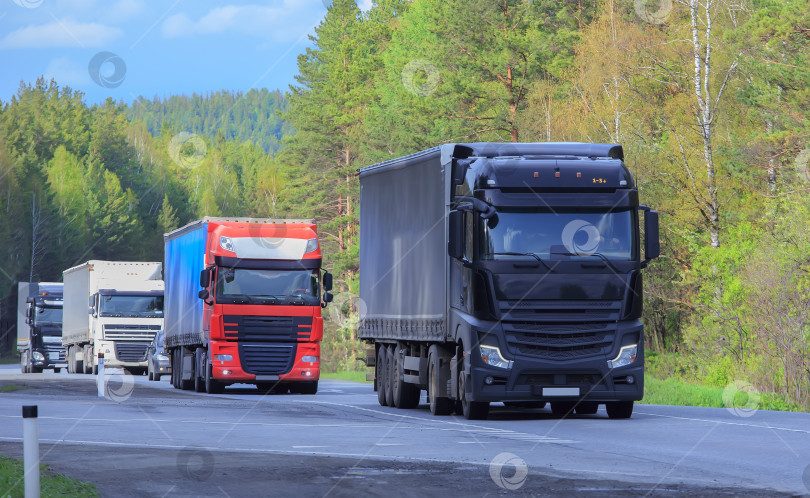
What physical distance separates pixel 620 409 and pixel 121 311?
31.6 m

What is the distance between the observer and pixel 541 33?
191 feet

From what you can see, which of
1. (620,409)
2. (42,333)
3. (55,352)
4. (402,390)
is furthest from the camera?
(42,333)

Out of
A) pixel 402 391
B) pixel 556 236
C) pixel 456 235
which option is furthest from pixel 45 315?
pixel 556 236

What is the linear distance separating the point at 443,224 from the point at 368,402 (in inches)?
298

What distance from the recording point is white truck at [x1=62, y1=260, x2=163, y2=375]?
48844mm

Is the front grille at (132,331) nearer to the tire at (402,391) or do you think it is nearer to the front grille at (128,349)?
the front grille at (128,349)

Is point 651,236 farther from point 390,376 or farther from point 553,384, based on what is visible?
point 390,376

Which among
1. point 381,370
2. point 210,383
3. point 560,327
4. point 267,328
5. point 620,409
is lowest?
point 210,383

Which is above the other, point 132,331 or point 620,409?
point 132,331

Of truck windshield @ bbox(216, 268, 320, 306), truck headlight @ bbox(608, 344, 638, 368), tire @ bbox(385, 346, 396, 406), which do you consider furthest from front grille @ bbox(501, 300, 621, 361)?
truck windshield @ bbox(216, 268, 320, 306)

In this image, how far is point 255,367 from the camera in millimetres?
31062

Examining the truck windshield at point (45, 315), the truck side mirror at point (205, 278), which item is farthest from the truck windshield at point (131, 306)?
the truck side mirror at point (205, 278)

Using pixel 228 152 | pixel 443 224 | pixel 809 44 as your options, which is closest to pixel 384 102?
pixel 809 44

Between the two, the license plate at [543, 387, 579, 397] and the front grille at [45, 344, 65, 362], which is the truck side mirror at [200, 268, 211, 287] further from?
the front grille at [45, 344, 65, 362]
